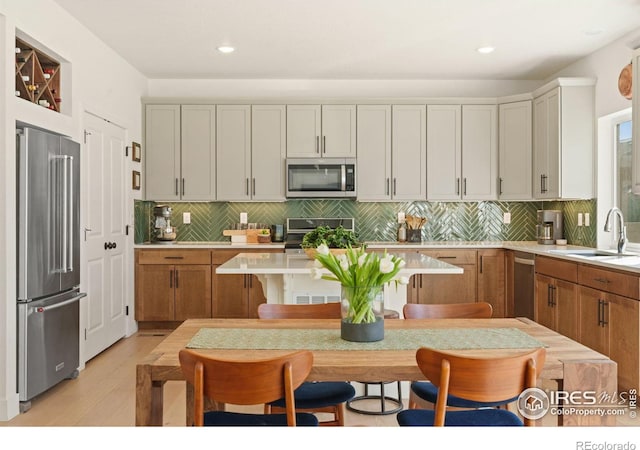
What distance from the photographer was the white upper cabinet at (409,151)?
6.08 m

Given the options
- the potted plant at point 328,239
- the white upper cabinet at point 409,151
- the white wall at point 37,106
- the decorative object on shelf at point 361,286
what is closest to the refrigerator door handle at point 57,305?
the white wall at point 37,106

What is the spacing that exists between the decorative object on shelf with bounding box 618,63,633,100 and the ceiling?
0.30 metres

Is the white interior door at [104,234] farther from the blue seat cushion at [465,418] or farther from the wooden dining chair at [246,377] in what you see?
the blue seat cushion at [465,418]

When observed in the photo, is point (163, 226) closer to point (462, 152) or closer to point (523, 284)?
point (462, 152)

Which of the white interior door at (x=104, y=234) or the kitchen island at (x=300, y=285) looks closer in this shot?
the kitchen island at (x=300, y=285)

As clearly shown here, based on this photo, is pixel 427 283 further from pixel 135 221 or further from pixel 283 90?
pixel 135 221

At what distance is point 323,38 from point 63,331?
300 cm

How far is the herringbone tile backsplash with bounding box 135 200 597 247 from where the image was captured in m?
6.39

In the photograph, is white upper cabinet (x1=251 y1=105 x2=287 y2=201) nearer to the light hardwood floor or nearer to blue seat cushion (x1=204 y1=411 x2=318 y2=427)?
the light hardwood floor

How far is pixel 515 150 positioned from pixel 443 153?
2.36ft

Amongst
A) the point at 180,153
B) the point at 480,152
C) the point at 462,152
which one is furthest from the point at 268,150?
the point at 480,152

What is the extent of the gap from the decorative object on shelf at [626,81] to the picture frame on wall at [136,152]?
14.5 feet

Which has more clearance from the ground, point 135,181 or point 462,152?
point 462,152

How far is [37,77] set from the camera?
396cm
